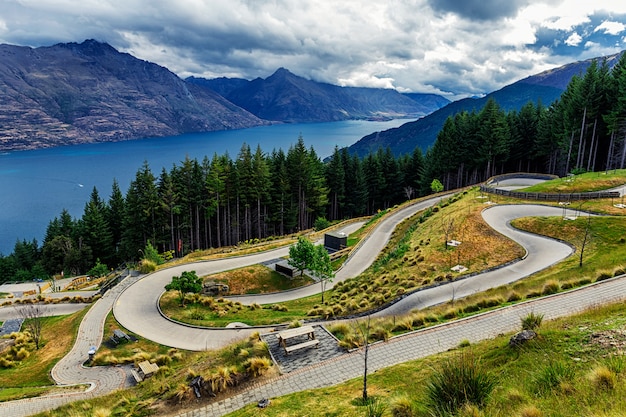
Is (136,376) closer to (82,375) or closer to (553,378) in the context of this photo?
(82,375)

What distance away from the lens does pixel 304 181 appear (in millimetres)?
58812

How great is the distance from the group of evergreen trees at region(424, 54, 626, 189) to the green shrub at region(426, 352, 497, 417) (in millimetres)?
55329

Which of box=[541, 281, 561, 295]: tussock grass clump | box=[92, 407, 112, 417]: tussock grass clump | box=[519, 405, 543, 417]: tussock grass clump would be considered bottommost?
box=[92, 407, 112, 417]: tussock grass clump

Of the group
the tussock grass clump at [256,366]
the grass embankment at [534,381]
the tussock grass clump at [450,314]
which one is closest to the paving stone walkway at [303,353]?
the tussock grass clump at [256,366]

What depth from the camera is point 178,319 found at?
21.6m

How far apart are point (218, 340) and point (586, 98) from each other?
192 feet

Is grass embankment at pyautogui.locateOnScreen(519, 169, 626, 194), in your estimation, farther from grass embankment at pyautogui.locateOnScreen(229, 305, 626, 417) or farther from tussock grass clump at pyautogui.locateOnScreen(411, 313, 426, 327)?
grass embankment at pyautogui.locateOnScreen(229, 305, 626, 417)

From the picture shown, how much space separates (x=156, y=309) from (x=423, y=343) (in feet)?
58.8

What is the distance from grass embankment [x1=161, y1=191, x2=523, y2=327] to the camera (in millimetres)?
20703

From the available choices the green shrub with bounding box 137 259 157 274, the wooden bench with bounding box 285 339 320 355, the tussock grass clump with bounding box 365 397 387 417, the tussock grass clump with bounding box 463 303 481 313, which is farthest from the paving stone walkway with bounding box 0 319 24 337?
the tussock grass clump with bounding box 463 303 481 313

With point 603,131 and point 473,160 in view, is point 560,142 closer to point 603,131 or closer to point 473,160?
point 603,131

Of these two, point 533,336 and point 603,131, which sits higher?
point 603,131

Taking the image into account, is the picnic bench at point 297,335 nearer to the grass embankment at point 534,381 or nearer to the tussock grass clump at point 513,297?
the grass embankment at point 534,381

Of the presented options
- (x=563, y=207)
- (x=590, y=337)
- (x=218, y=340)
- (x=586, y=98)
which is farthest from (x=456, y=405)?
(x=586, y=98)
